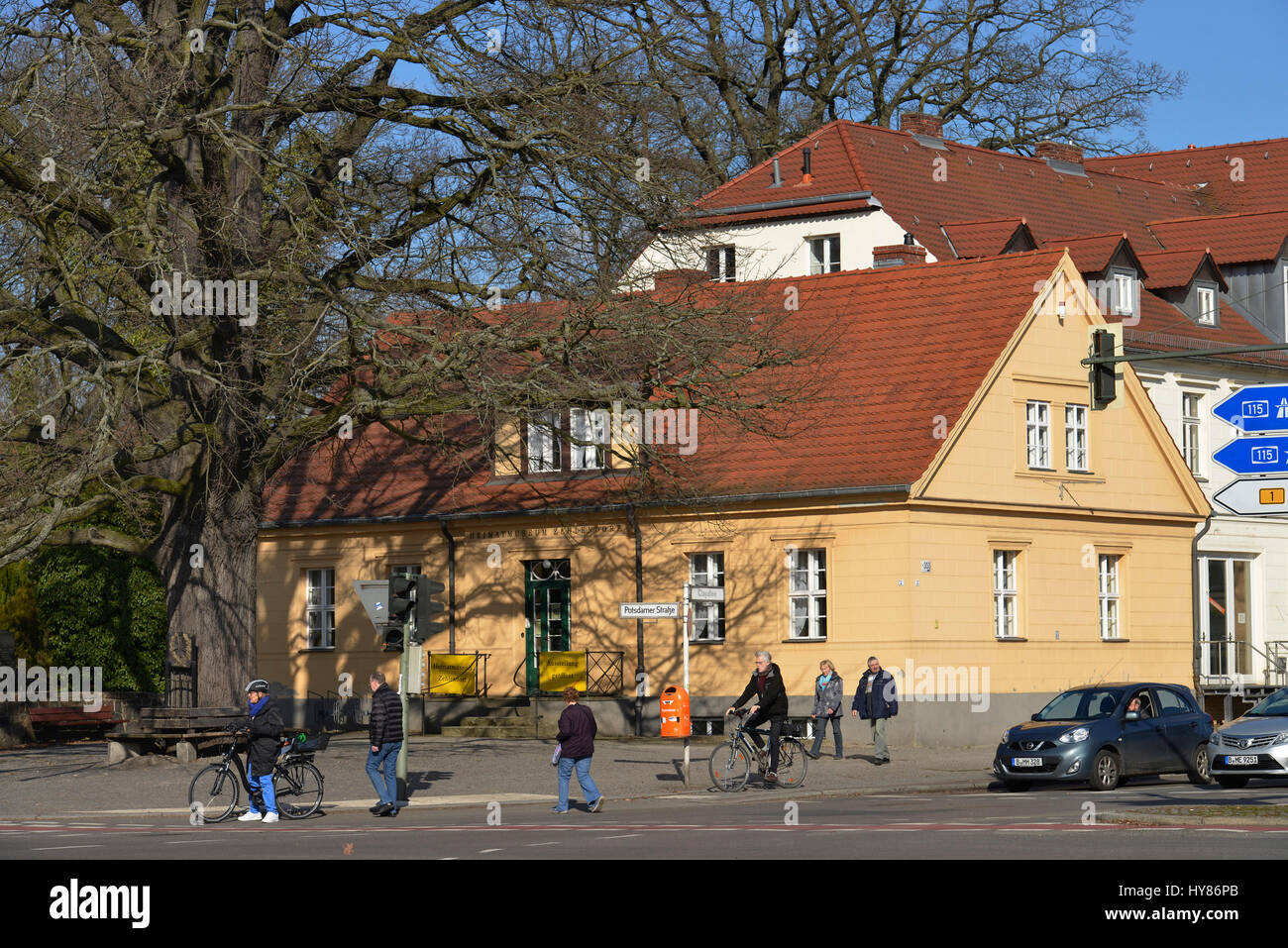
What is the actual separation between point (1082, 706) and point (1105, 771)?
4.20 ft

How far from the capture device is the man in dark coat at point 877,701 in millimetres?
31078

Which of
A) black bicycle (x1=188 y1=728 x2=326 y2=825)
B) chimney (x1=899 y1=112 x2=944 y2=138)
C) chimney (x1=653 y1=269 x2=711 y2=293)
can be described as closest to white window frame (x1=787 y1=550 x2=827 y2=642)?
chimney (x1=653 y1=269 x2=711 y2=293)

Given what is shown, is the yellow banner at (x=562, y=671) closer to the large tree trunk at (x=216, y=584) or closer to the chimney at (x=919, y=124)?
the large tree trunk at (x=216, y=584)

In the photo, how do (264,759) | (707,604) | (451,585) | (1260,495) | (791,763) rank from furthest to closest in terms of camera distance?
(451,585) → (707,604) → (791,763) → (264,759) → (1260,495)

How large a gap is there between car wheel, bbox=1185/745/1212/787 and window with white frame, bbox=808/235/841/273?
22412 mm

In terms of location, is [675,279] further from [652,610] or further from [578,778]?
[578,778]

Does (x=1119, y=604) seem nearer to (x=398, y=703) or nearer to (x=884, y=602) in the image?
(x=884, y=602)

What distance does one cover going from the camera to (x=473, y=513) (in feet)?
130

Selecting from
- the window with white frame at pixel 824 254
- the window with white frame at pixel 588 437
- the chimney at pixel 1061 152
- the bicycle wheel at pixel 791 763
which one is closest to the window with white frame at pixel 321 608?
the window with white frame at pixel 588 437

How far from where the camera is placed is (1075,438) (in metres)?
38.2

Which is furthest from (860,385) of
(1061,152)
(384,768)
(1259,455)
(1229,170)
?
(1229,170)

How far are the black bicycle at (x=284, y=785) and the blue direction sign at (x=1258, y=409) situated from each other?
11.5m

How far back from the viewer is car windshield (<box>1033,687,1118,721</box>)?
88.6 feet

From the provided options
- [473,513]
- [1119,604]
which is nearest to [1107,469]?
[1119,604]
